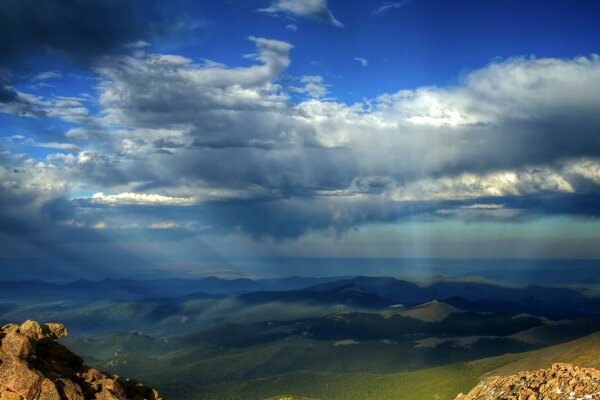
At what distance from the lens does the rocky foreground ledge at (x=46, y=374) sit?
6431 cm

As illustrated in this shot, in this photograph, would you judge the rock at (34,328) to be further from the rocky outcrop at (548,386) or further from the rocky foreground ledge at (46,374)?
the rocky outcrop at (548,386)

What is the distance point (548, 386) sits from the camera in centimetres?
11744

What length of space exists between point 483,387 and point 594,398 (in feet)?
137

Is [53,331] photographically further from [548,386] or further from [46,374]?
[548,386]

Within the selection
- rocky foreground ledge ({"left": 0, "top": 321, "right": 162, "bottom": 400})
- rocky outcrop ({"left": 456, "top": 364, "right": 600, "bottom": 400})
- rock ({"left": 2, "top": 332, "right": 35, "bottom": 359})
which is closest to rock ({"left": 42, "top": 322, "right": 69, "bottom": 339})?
rocky foreground ledge ({"left": 0, "top": 321, "right": 162, "bottom": 400})

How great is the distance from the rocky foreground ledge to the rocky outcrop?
283 feet

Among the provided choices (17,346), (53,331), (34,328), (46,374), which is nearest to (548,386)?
(46,374)

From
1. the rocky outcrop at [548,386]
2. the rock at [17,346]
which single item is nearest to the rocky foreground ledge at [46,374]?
the rock at [17,346]

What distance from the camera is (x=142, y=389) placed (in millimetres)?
85438

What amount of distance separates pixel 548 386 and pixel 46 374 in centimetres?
10767

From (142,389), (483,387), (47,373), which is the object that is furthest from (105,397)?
(483,387)

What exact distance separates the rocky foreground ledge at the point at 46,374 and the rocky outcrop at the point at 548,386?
283 ft

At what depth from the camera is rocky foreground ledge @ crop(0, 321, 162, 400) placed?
64.3 m

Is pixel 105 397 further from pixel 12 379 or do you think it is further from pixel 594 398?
pixel 594 398
